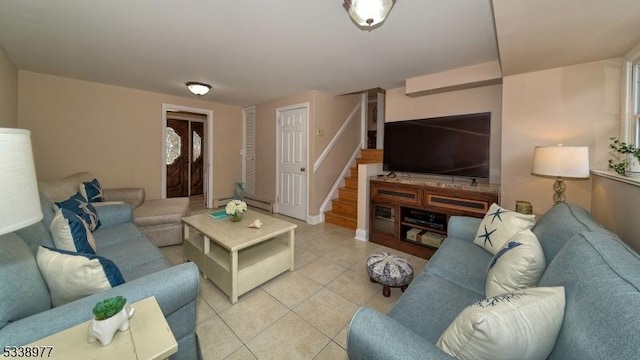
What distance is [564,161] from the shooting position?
1.84 metres

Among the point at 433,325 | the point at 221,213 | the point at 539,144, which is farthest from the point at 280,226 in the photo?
the point at 539,144

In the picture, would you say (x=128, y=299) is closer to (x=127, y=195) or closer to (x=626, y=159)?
(x=127, y=195)

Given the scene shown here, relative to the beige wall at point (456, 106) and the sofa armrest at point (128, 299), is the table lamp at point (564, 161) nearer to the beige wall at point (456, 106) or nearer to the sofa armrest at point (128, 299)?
the beige wall at point (456, 106)

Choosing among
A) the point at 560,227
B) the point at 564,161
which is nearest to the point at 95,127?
the point at 560,227

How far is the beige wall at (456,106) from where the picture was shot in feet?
9.30

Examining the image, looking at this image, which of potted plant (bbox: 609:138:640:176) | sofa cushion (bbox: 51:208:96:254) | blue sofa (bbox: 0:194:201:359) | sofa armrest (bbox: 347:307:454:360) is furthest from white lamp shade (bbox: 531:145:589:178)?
sofa cushion (bbox: 51:208:96:254)

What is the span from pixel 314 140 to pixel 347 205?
Answer: 1200 mm

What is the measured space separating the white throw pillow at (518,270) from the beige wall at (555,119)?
1667mm

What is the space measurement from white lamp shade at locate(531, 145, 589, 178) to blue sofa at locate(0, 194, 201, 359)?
2.64m

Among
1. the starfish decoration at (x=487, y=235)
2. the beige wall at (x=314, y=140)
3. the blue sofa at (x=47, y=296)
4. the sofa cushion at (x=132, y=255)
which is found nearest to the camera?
the blue sofa at (x=47, y=296)

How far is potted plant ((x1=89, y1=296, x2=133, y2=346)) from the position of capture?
757 mm

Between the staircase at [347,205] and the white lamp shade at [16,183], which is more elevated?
the white lamp shade at [16,183]

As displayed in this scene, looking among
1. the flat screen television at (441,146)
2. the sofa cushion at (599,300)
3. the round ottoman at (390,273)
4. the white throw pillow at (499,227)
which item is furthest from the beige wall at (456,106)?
the sofa cushion at (599,300)

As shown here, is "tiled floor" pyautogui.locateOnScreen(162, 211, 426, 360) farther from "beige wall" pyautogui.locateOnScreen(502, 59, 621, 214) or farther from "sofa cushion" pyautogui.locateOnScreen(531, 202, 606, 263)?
"beige wall" pyautogui.locateOnScreen(502, 59, 621, 214)
